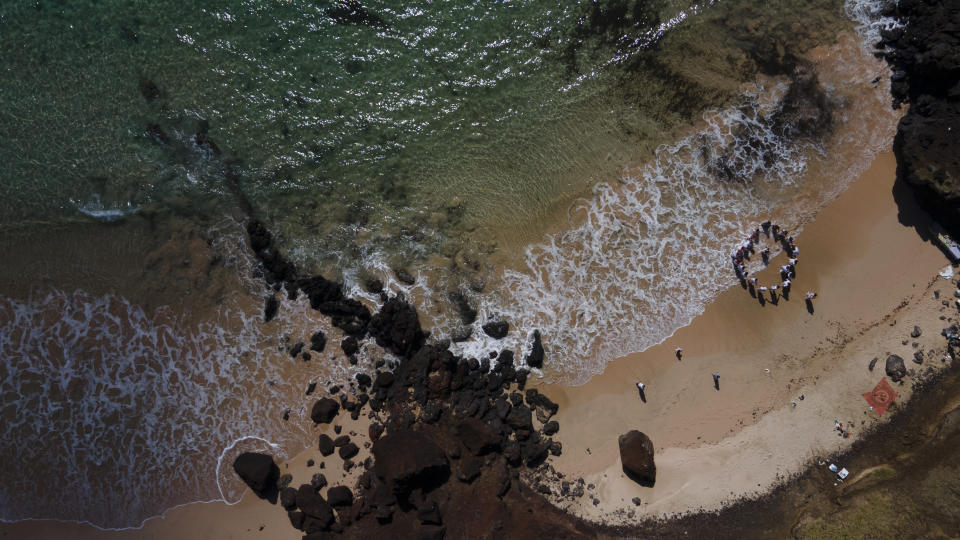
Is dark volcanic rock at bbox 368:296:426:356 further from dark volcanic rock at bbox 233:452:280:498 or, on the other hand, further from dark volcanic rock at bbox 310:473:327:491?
dark volcanic rock at bbox 233:452:280:498

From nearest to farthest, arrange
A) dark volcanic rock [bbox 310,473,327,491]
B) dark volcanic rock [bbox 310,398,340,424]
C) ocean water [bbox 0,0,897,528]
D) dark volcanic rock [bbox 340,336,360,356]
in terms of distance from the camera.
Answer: dark volcanic rock [bbox 310,473,327,491], dark volcanic rock [bbox 310,398,340,424], dark volcanic rock [bbox 340,336,360,356], ocean water [bbox 0,0,897,528]

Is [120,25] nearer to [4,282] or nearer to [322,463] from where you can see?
[4,282]

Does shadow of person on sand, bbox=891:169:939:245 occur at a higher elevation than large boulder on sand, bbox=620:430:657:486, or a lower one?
higher

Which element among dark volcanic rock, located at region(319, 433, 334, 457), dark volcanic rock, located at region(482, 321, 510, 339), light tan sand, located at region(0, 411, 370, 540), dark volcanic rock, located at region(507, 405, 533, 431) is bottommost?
light tan sand, located at region(0, 411, 370, 540)

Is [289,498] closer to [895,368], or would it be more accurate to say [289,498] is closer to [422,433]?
[422,433]

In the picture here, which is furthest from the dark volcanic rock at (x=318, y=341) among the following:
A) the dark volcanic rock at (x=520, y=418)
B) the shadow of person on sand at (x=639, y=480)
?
the shadow of person on sand at (x=639, y=480)

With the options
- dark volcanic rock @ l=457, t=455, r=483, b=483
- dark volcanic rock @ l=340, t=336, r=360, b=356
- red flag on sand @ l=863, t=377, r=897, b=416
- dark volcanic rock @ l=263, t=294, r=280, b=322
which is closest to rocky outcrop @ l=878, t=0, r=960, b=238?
red flag on sand @ l=863, t=377, r=897, b=416
